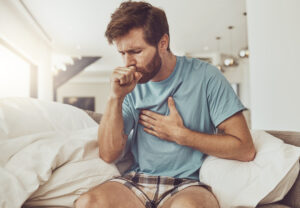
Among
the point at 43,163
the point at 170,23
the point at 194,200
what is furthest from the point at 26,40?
the point at 194,200

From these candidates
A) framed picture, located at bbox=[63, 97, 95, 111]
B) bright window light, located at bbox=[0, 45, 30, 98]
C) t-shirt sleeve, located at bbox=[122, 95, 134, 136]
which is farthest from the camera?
framed picture, located at bbox=[63, 97, 95, 111]

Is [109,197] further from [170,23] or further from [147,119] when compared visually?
[170,23]

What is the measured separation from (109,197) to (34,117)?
19.1 inches

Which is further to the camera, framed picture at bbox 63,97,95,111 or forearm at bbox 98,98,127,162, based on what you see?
framed picture at bbox 63,97,95,111

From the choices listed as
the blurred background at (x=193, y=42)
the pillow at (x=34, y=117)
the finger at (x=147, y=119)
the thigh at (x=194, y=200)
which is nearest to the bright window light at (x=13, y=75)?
the blurred background at (x=193, y=42)

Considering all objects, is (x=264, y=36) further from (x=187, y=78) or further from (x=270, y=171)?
(x=270, y=171)

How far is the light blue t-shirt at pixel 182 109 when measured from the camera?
1.12 m

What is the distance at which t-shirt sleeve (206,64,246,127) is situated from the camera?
1055 mm

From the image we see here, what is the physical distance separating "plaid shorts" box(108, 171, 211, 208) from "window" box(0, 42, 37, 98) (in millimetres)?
3820

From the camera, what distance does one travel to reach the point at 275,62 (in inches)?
86.4

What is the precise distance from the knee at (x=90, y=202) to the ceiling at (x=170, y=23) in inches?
157

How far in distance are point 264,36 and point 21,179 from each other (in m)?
2.37

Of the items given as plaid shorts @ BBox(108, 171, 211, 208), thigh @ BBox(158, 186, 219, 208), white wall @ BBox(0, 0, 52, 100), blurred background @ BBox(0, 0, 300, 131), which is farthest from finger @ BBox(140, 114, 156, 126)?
white wall @ BBox(0, 0, 52, 100)

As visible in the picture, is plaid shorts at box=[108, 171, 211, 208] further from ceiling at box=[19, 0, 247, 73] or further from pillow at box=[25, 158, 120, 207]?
ceiling at box=[19, 0, 247, 73]
